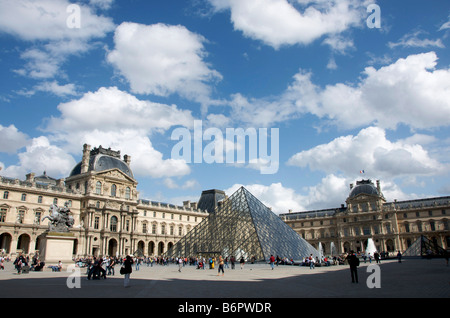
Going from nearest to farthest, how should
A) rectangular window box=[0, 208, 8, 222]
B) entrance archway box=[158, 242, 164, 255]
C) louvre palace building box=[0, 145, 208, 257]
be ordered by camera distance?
rectangular window box=[0, 208, 8, 222], louvre palace building box=[0, 145, 208, 257], entrance archway box=[158, 242, 164, 255]

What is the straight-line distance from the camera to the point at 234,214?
35.3 m

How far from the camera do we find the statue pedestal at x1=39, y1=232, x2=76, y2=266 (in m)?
20.8

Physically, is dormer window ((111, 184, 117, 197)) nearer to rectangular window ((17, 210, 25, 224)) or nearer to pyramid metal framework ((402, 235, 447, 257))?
rectangular window ((17, 210, 25, 224))

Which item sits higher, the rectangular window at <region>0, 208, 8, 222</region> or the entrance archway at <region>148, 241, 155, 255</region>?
the rectangular window at <region>0, 208, 8, 222</region>

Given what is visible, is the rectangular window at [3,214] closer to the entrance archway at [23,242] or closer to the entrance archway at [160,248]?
the entrance archway at [23,242]

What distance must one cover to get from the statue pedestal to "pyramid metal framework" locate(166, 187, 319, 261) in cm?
1392

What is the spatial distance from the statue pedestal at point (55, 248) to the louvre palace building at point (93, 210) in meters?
22.4

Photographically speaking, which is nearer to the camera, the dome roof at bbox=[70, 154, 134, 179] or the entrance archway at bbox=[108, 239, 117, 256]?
the dome roof at bbox=[70, 154, 134, 179]

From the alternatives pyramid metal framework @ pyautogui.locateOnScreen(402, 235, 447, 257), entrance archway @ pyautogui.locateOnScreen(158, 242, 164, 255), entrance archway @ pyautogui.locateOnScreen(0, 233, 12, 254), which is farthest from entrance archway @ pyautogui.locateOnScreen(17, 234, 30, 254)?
pyramid metal framework @ pyautogui.locateOnScreen(402, 235, 447, 257)

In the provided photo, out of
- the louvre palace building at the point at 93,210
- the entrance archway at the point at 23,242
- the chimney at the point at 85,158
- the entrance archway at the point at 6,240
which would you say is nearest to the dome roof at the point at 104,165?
the louvre palace building at the point at 93,210

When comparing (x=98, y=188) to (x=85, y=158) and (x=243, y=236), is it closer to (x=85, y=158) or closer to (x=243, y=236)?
(x=85, y=158)

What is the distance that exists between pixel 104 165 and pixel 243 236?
30.3 meters

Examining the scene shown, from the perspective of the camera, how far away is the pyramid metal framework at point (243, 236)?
31.0 metres
